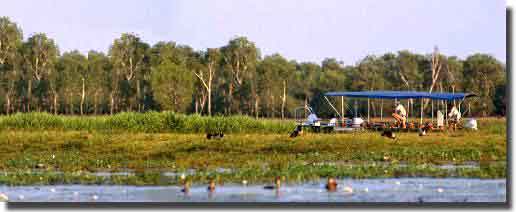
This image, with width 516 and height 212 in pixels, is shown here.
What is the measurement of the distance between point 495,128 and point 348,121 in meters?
6.04

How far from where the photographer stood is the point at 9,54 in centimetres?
8650

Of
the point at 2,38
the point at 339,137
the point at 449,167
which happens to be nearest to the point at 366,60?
the point at 2,38

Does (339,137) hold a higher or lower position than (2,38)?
lower

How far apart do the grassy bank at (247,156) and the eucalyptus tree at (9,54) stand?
50.4m

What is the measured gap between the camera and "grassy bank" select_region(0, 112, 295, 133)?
4366cm

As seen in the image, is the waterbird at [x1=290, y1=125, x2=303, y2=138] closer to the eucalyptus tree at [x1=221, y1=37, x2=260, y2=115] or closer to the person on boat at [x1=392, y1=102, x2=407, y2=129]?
the person on boat at [x1=392, y1=102, x2=407, y2=129]

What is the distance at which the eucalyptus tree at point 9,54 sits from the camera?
280 ft

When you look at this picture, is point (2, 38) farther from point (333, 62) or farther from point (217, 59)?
point (333, 62)

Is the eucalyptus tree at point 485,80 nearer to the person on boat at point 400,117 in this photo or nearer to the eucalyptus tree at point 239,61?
the eucalyptus tree at point 239,61

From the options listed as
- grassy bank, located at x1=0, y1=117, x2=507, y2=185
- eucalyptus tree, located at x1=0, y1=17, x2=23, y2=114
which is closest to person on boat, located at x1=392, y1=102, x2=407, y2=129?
grassy bank, located at x1=0, y1=117, x2=507, y2=185

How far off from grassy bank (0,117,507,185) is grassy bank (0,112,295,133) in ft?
22.3

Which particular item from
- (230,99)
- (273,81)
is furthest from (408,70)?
(230,99)

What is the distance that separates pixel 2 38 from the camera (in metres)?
85.1

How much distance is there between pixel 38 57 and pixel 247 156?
202 ft
